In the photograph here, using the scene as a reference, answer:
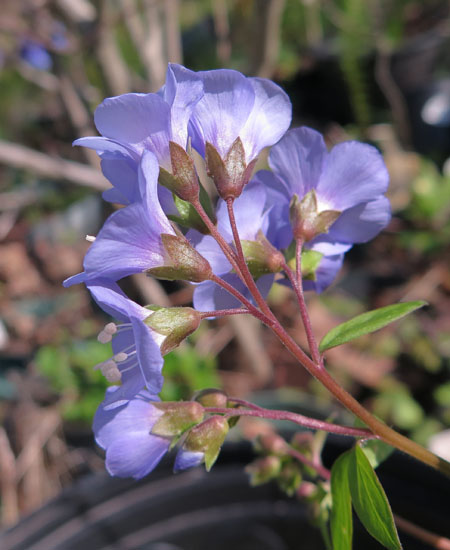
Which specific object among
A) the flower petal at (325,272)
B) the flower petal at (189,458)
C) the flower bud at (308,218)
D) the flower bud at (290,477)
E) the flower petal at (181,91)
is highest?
the flower petal at (181,91)

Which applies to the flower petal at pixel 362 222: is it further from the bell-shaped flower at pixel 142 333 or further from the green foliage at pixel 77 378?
the green foliage at pixel 77 378

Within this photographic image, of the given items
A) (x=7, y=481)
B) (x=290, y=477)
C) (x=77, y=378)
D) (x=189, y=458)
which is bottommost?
(x=7, y=481)

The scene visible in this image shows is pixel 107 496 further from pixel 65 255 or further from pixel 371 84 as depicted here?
pixel 371 84

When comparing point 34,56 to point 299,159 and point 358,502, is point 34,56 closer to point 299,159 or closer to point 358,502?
point 299,159

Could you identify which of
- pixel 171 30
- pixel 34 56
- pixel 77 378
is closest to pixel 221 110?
pixel 171 30

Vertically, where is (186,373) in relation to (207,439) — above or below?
below

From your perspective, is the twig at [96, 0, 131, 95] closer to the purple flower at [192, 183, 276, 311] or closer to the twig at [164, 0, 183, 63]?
the twig at [164, 0, 183, 63]

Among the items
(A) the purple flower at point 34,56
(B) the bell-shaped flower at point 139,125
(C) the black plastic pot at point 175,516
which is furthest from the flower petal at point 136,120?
(A) the purple flower at point 34,56
